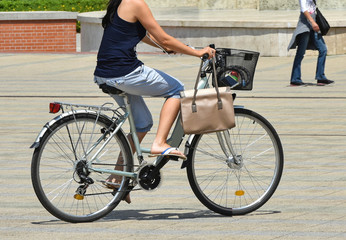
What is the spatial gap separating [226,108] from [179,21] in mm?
13971

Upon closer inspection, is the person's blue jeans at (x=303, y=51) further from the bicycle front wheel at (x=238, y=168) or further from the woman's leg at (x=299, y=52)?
the bicycle front wheel at (x=238, y=168)

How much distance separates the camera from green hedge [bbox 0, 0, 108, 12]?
1156 inches

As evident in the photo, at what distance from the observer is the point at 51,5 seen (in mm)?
30547

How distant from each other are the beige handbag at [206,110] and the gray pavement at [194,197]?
640mm

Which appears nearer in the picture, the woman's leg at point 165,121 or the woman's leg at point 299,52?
the woman's leg at point 165,121

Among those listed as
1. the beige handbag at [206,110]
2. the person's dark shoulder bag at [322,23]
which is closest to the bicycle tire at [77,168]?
the beige handbag at [206,110]

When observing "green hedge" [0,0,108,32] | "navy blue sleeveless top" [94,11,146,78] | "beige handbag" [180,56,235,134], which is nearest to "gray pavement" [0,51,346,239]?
"beige handbag" [180,56,235,134]

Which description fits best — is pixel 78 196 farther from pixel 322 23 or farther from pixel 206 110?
pixel 322 23

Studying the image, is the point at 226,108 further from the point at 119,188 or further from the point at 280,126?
the point at 280,126

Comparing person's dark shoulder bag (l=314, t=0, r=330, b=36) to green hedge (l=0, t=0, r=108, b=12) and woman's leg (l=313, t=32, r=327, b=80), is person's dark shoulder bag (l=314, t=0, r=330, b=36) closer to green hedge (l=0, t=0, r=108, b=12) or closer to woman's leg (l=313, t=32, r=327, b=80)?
woman's leg (l=313, t=32, r=327, b=80)

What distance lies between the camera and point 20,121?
35.1 ft

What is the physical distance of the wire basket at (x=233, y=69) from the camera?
593 centimetres

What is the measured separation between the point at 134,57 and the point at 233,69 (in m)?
0.65

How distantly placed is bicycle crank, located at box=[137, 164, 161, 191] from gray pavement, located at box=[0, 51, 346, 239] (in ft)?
0.79
